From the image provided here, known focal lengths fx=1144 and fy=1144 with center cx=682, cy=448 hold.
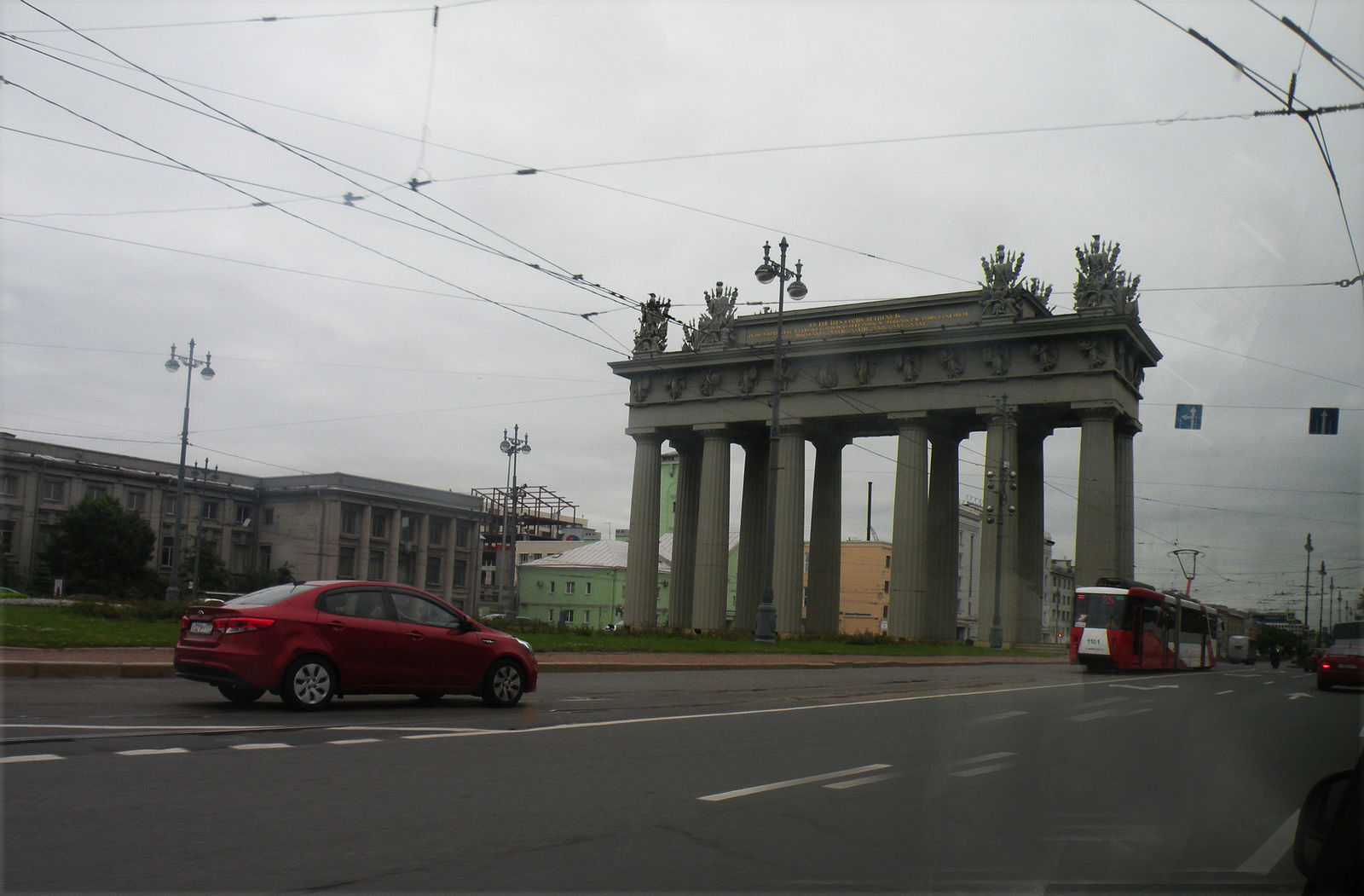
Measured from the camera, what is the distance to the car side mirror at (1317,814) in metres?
3.34

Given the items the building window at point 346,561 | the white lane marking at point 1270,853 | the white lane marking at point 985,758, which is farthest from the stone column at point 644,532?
the white lane marking at point 1270,853

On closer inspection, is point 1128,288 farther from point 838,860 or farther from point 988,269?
point 838,860

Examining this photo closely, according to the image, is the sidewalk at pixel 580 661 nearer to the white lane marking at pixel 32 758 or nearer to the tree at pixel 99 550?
the white lane marking at pixel 32 758

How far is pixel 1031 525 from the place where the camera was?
169 feet

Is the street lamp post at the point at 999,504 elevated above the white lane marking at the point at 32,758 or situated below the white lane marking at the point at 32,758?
above

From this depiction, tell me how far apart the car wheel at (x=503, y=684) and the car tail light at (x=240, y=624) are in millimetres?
2909

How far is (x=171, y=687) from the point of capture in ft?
46.1

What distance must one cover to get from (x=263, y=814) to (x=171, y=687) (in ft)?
27.9

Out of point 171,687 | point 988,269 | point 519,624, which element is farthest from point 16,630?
point 988,269

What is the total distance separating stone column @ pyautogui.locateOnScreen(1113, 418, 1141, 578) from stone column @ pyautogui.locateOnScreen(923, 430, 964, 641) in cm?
753

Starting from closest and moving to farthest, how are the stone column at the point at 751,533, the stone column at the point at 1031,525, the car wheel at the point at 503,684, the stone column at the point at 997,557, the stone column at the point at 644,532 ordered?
the car wheel at the point at 503,684
the stone column at the point at 997,557
the stone column at the point at 1031,525
the stone column at the point at 644,532
the stone column at the point at 751,533

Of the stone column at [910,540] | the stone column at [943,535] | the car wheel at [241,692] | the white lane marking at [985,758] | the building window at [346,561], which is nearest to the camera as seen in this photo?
the white lane marking at [985,758]

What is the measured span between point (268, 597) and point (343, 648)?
995 millimetres

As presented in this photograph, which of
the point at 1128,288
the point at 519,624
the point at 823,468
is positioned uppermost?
the point at 1128,288
